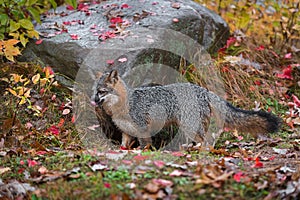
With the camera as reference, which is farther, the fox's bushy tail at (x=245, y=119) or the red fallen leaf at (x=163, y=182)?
the fox's bushy tail at (x=245, y=119)

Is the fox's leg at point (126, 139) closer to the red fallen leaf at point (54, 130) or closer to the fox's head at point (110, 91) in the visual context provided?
the fox's head at point (110, 91)

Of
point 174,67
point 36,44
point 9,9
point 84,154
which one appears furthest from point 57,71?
point 84,154

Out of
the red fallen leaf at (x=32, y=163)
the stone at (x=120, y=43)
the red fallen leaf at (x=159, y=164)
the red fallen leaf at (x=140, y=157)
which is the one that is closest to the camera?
the red fallen leaf at (x=159, y=164)

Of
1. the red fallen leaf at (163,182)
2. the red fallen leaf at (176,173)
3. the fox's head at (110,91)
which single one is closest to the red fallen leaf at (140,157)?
the red fallen leaf at (176,173)

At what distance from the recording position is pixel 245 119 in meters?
7.05

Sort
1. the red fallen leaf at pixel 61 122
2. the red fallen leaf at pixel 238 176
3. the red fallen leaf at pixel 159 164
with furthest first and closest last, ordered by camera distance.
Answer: the red fallen leaf at pixel 61 122
the red fallen leaf at pixel 159 164
the red fallen leaf at pixel 238 176

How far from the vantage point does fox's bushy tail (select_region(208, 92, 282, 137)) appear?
678 cm

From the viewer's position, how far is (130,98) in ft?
24.2

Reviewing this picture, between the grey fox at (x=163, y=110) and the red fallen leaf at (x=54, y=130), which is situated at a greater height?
the grey fox at (x=163, y=110)

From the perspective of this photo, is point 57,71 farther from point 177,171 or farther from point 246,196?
point 246,196

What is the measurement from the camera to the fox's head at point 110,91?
23.0 feet

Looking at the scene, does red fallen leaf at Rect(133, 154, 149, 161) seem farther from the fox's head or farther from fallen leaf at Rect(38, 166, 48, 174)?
the fox's head

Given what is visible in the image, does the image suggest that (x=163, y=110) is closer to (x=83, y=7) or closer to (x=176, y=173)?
(x=176, y=173)

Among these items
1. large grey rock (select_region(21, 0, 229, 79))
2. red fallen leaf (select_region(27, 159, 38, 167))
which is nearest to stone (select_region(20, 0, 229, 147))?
large grey rock (select_region(21, 0, 229, 79))
